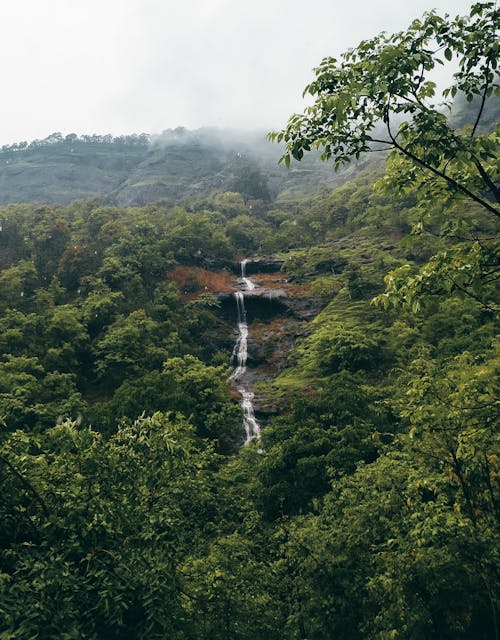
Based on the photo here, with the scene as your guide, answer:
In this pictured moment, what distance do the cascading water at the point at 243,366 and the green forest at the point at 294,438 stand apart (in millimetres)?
826

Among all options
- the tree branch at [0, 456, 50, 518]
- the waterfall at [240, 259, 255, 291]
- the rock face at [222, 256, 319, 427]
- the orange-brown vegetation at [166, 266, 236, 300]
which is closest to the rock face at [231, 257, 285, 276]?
the rock face at [222, 256, 319, 427]

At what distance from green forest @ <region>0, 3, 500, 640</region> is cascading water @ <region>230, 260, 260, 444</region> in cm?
83

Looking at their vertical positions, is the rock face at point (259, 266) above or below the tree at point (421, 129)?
below

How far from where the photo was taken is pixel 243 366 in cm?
4244

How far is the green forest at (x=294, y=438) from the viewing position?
568 centimetres

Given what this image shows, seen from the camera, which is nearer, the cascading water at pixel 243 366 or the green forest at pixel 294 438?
the green forest at pixel 294 438

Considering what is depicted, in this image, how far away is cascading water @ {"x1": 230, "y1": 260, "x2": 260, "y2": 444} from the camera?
30797 millimetres

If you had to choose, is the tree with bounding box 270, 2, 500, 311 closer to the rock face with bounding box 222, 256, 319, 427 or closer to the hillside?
the rock face with bounding box 222, 256, 319, 427

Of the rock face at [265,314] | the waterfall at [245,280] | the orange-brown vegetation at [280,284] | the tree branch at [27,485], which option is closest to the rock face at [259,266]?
the rock face at [265,314]

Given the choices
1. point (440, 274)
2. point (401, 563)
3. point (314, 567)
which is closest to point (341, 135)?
point (440, 274)

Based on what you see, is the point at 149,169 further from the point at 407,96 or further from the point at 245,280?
the point at 407,96

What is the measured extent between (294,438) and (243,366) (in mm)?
24398

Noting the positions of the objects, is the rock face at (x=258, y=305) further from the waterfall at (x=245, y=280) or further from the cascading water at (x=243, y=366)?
the waterfall at (x=245, y=280)

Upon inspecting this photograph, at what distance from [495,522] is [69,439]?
8904 mm
